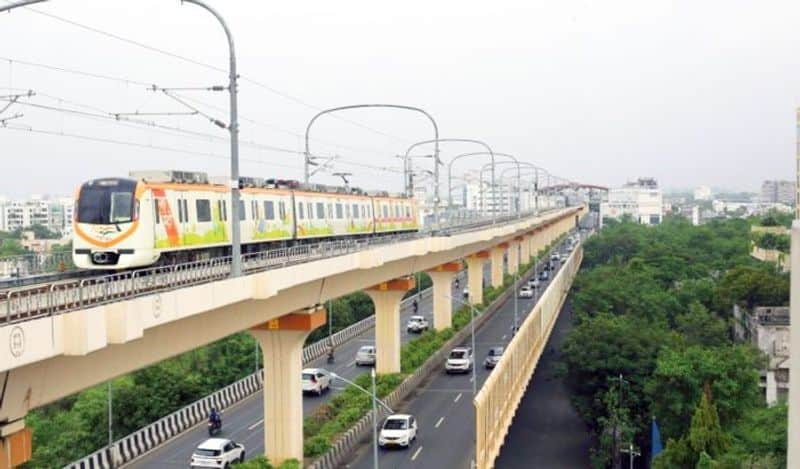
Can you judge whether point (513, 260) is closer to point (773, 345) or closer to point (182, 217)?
point (773, 345)

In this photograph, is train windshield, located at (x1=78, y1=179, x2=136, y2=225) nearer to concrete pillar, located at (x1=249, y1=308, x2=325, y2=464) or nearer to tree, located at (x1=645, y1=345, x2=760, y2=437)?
concrete pillar, located at (x1=249, y1=308, x2=325, y2=464)

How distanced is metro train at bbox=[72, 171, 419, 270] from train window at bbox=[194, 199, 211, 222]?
0.03 m

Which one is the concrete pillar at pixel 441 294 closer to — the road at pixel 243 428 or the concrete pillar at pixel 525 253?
the road at pixel 243 428

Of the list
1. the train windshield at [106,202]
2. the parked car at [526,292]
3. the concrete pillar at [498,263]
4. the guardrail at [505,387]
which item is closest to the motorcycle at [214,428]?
the guardrail at [505,387]

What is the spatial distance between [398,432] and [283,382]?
4.94 meters

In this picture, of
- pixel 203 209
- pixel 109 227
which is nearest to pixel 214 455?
pixel 203 209

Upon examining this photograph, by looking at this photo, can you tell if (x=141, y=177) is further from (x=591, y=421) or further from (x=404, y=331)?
(x=404, y=331)

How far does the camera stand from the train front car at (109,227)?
67.8 feet

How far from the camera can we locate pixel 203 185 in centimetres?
2631

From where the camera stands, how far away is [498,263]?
83500mm

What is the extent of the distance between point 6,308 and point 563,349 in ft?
115

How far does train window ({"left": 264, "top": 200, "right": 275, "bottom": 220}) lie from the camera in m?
31.1

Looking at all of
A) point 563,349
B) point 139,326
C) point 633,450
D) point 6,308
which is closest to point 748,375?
point 633,450

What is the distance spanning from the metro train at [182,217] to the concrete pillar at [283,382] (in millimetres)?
2915
